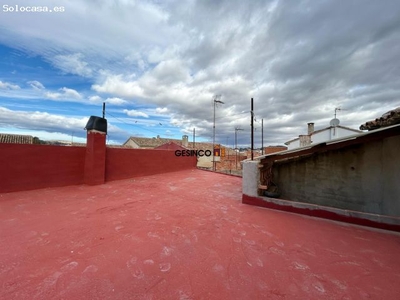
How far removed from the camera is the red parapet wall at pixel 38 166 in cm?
532

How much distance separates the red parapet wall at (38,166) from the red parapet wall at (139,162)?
1.24 meters

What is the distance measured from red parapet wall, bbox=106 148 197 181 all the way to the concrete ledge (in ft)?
19.9

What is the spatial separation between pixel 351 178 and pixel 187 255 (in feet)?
16.6

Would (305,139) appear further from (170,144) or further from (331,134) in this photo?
(170,144)

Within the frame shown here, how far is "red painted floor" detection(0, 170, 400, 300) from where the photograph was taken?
72.6 inches

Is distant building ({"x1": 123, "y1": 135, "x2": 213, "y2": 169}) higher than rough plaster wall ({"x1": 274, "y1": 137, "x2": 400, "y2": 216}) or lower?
higher

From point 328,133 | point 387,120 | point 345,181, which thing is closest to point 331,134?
point 328,133

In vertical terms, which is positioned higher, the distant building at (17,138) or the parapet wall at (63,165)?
the distant building at (17,138)

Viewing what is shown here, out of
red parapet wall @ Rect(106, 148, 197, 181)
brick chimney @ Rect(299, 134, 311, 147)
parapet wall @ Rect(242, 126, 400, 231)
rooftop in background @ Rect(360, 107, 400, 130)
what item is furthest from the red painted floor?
brick chimney @ Rect(299, 134, 311, 147)

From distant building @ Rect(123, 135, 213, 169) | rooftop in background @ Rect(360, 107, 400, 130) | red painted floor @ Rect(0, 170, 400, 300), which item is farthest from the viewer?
distant building @ Rect(123, 135, 213, 169)

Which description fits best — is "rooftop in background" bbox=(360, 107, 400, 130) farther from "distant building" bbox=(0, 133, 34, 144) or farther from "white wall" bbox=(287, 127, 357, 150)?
"distant building" bbox=(0, 133, 34, 144)

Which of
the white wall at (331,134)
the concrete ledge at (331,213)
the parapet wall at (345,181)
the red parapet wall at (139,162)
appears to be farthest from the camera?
the white wall at (331,134)

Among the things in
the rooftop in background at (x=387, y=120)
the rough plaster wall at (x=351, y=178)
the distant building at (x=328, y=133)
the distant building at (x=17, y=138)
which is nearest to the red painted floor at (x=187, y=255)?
the rough plaster wall at (x=351, y=178)

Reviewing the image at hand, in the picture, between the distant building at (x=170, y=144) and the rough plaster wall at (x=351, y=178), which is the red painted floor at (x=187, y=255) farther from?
the distant building at (x=170, y=144)
